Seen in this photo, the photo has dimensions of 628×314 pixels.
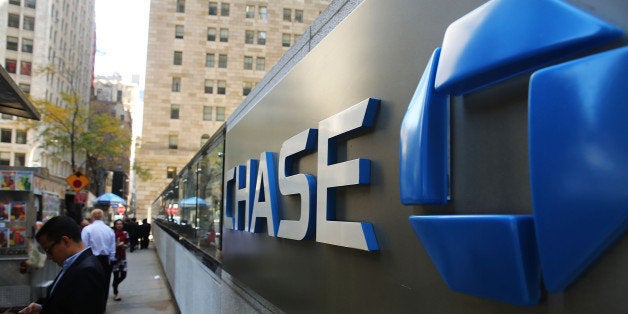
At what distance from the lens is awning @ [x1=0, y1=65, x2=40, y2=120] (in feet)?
20.3

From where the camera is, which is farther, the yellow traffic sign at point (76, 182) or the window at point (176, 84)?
the window at point (176, 84)

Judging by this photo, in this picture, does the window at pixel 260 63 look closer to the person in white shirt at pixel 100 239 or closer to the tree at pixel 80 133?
the tree at pixel 80 133

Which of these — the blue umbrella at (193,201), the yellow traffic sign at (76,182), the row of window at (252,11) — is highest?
the row of window at (252,11)

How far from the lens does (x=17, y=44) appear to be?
64.5 meters

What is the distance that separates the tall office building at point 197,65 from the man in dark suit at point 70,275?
55293 mm

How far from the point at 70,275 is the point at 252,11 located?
6336 centimetres

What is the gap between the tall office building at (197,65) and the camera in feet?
192

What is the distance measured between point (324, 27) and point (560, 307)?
8.14ft

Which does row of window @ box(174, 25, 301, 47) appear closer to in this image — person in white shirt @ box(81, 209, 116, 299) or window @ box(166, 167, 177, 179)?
window @ box(166, 167, 177, 179)

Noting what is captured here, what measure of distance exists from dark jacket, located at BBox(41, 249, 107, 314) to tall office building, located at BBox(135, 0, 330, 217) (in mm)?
55637

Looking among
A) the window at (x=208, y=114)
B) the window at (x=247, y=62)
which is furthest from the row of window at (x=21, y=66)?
the window at (x=247, y=62)

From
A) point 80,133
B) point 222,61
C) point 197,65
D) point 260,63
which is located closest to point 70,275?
point 80,133

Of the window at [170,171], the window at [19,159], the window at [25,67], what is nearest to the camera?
the window at [170,171]

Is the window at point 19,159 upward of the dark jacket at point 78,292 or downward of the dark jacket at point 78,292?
upward
